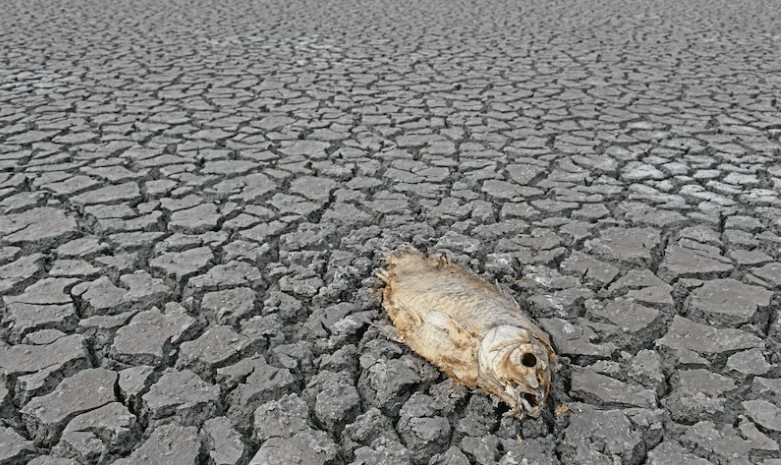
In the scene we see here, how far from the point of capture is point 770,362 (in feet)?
6.74

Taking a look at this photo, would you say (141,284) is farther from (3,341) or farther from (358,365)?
(358,365)

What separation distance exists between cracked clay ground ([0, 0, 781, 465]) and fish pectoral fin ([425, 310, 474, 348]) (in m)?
0.12

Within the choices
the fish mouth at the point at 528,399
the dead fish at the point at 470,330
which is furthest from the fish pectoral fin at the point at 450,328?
the fish mouth at the point at 528,399

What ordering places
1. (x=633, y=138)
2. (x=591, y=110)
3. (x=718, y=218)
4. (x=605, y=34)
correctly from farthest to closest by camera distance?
(x=605, y=34) < (x=591, y=110) < (x=633, y=138) < (x=718, y=218)

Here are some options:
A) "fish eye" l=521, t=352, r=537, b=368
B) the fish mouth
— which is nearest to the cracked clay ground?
the fish mouth

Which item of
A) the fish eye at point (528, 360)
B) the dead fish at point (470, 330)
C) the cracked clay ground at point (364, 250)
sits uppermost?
the fish eye at point (528, 360)

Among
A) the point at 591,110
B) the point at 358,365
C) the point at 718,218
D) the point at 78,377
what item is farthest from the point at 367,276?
the point at 591,110

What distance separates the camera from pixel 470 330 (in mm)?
2002

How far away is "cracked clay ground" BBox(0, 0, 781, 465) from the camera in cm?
183

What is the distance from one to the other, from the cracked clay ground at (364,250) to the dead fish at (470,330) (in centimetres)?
7

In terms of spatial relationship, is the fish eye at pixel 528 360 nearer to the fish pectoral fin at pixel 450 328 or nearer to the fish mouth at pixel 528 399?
the fish mouth at pixel 528 399

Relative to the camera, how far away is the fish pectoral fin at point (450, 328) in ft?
6.55

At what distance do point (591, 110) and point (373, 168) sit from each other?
1788mm

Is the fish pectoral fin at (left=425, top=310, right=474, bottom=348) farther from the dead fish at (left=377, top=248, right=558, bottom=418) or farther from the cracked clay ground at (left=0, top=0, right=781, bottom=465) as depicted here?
the cracked clay ground at (left=0, top=0, right=781, bottom=465)
